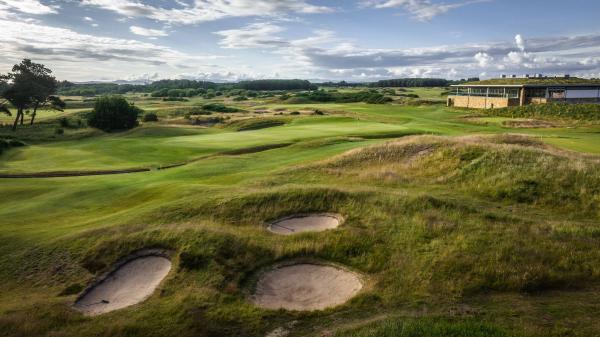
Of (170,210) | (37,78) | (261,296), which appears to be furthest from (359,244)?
(37,78)

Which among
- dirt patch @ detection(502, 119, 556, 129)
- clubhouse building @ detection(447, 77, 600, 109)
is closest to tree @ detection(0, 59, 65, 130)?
dirt patch @ detection(502, 119, 556, 129)

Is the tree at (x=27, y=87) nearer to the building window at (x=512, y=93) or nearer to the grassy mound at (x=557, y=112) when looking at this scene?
the grassy mound at (x=557, y=112)

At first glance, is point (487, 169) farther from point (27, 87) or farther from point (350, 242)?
point (27, 87)

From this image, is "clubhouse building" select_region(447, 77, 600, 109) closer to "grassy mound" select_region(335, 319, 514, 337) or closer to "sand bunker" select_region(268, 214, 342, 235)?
"sand bunker" select_region(268, 214, 342, 235)

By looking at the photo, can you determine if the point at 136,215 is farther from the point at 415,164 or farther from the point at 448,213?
the point at 415,164

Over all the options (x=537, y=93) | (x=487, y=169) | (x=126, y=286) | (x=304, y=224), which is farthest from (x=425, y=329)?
(x=537, y=93)

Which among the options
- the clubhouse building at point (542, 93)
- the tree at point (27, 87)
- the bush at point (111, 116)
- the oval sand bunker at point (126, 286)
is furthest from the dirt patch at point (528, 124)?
the tree at point (27, 87)
